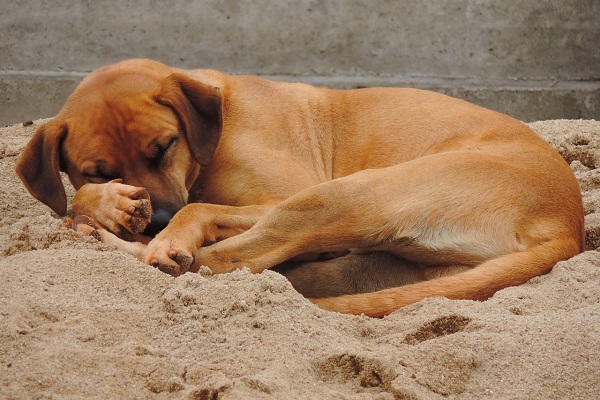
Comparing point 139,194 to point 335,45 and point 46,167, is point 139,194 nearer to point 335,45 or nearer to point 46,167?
point 46,167

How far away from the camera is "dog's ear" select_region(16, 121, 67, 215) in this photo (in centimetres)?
453

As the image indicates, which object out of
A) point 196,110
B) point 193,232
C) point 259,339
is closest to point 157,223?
point 193,232

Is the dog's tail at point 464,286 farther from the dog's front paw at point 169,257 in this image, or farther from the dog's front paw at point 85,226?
the dog's front paw at point 85,226

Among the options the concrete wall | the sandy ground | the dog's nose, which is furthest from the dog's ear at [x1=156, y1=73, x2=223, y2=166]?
the concrete wall

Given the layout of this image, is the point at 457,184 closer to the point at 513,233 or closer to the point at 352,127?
the point at 513,233

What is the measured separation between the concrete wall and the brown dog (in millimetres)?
2573

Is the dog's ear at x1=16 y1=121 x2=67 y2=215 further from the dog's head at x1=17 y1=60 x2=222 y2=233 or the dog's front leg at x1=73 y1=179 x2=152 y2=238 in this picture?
the dog's front leg at x1=73 y1=179 x2=152 y2=238

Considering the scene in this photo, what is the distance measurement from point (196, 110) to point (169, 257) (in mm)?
1154

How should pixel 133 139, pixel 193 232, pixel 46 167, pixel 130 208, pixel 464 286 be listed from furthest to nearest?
pixel 46 167
pixel 133 139
pixel 130 208
pixel 193 232
pixel 464 286

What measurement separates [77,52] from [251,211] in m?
4.16

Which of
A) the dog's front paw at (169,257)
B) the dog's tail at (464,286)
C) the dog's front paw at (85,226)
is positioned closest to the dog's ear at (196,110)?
the dog's front paw at (85,226)

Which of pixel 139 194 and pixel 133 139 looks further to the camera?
pixel 133 139

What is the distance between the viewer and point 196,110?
4.66 meters

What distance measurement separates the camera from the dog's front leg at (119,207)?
4.14 meters
